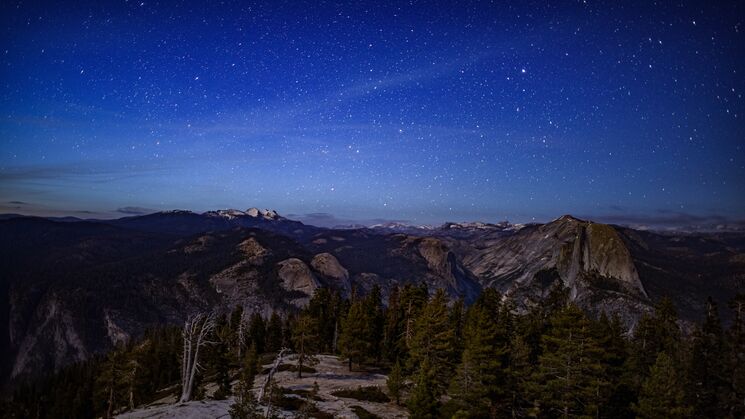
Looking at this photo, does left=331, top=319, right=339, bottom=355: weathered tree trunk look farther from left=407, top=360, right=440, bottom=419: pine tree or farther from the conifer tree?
the conifer tree

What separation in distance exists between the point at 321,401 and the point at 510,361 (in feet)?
71.7

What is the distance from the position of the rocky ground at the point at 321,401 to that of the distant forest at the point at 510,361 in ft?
8.24

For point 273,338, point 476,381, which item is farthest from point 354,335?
point 273,338

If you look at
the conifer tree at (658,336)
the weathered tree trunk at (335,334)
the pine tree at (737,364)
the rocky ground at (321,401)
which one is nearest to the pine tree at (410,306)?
the rocky ground at (321,401)

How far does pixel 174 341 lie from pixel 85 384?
881 inches

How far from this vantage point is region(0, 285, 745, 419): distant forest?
3656cm

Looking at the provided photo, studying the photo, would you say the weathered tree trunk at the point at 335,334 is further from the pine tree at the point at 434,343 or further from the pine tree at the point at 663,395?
the pine tree at the point at 663,395

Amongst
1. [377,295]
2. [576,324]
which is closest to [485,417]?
[576,324]

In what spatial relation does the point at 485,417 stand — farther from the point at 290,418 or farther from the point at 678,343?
the point at 678,343

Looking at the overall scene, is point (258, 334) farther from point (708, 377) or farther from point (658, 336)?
point (708, 377)

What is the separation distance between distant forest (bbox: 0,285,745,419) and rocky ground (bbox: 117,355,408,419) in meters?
2.51

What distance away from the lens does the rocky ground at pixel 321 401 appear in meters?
34.2

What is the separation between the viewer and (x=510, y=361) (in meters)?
48.2

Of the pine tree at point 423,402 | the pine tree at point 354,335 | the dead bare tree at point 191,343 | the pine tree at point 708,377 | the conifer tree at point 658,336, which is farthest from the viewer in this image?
the conifer tree at point 658,336
